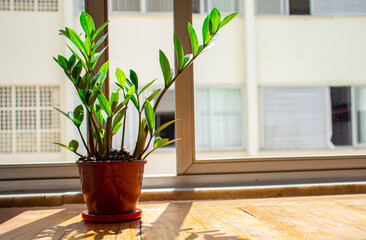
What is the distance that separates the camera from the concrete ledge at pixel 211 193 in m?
1.53

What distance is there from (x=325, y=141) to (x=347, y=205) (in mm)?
1486

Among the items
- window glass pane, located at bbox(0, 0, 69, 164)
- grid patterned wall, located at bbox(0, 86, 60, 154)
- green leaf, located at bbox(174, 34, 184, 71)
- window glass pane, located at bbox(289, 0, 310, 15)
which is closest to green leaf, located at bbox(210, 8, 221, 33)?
green leaf, located at bbox(174, 34, 184, 71)

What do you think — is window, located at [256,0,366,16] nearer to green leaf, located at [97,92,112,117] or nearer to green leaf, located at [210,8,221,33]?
green leaf, located at [210,8,221,33]

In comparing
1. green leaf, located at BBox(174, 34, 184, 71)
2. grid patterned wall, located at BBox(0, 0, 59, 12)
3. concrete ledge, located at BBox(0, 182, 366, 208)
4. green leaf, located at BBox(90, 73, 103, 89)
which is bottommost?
concrete ledge, located at BBox(0, 182, 366, 208)

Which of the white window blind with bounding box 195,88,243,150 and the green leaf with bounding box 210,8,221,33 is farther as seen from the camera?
the white window blind with bounding box 195,88,243,150

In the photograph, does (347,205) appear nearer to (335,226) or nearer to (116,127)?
(335,226)

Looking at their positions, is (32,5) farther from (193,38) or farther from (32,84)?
(193,38)

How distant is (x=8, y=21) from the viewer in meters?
2.16

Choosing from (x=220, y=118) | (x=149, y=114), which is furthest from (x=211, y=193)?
(x=220, y=118)

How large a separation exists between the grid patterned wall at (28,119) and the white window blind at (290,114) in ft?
6.10

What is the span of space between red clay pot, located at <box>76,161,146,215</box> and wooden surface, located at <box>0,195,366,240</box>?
0.05 meters

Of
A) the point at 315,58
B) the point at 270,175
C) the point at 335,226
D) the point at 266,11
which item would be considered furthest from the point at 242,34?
the point at 335,226

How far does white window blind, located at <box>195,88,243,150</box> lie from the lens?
2.78 metres

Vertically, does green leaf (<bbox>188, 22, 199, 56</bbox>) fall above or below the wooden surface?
above
